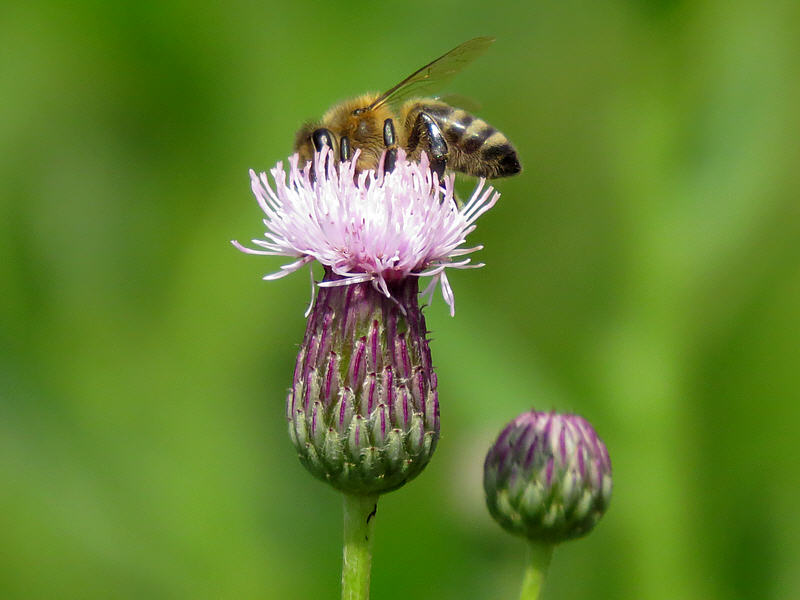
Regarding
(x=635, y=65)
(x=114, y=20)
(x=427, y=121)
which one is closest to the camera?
(x=427, y=121)

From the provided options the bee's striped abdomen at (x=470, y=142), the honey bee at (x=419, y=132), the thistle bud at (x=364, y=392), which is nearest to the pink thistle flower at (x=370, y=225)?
the thistle bud at (x=364, y=392)

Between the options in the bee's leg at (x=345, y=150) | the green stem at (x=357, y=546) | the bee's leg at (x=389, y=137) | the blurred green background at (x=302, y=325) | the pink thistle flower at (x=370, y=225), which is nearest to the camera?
the green stem at (x=357, y=546)

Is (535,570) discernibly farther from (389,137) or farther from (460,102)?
(460,102)

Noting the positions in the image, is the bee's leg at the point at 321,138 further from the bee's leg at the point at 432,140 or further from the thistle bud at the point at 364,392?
the thistle bud at the point at 364,392

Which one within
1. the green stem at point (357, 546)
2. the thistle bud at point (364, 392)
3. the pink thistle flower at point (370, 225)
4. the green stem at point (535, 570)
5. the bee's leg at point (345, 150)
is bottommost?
the green stem at point (535, 570)

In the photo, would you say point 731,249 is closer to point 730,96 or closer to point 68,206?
point 730,96

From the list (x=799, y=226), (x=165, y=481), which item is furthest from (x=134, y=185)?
(x=799, y=226)

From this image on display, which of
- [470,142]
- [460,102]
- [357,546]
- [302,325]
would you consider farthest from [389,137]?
[302,325]
